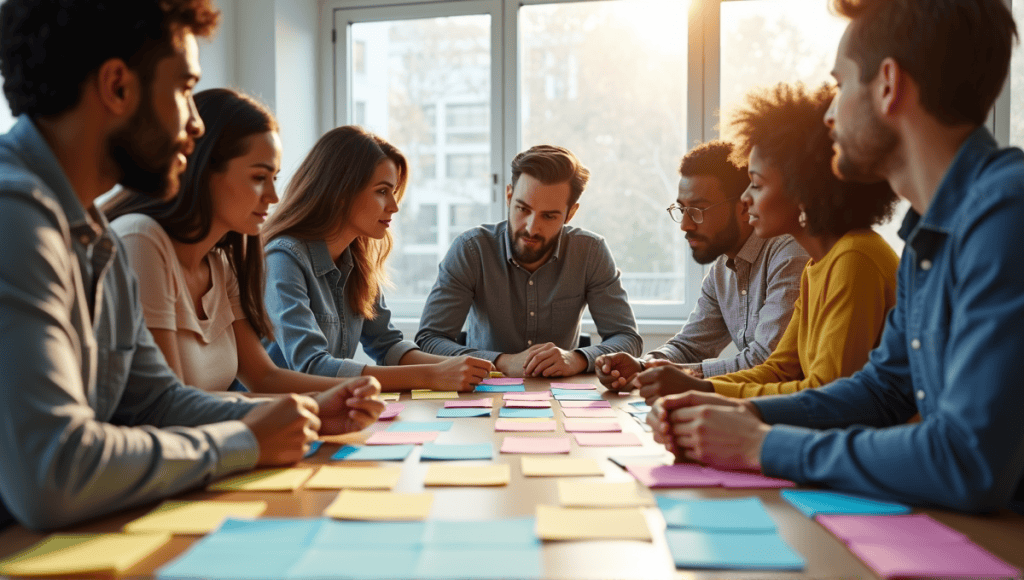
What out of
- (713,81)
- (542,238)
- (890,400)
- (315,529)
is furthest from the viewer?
(713,81)

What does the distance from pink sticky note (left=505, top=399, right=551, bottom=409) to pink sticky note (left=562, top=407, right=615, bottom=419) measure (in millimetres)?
50

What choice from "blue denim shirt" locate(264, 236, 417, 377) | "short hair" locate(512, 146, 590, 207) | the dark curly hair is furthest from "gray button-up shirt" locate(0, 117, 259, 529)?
"short hair" locate(512, 146, 590, 207)

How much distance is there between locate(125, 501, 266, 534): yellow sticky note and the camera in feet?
2.69

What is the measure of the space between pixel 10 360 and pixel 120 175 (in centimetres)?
37

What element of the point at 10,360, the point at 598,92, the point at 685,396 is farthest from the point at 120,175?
the point at 598,92

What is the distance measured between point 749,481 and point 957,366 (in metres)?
0.30

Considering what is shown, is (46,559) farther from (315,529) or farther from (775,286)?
(775,286)

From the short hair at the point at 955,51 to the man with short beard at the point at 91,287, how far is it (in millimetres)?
998

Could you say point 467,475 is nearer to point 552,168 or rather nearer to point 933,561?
point 933,561

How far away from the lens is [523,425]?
4.62 feet

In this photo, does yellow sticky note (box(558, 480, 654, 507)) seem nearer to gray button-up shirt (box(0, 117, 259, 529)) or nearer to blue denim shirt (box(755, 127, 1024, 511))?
blue denim shirt (box(755, 127, 1024, 511))

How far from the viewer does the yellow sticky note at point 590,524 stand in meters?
0.81

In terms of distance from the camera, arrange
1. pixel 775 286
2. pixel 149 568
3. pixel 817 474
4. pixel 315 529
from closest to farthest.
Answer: pixel 149 568 < pixel 315 529 < pixel 817 474 < pixel 775 286

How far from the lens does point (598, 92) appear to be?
405 centimetres
